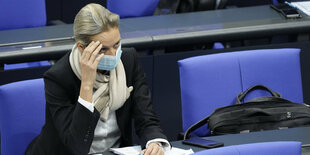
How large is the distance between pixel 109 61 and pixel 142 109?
0.28 meters

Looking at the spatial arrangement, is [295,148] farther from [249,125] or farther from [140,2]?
[140,2]

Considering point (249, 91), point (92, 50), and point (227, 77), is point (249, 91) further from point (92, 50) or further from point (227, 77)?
point (92, 50)

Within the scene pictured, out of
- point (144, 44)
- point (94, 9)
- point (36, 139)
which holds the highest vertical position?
point (94, 9)

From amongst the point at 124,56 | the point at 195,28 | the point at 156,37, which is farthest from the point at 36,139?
the point at 195,28

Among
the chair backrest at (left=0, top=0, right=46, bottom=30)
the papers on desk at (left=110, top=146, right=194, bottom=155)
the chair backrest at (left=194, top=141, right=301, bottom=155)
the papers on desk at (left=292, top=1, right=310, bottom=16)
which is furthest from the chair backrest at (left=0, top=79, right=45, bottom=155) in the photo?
the papers on desk at (left=292, top=1, right=310, bottom=16)

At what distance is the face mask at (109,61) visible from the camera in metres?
2.18

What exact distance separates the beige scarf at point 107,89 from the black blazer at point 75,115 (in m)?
0.05

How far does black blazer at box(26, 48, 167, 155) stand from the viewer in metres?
2.18

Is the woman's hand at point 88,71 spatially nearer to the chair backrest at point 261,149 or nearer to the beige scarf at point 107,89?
the beige scarf at point 107,89

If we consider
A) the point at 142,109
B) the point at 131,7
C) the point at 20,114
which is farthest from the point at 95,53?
the point at 131,7

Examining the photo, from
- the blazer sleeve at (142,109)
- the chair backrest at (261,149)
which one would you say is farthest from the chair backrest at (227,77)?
the chair backrest at (261,149)

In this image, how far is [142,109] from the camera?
7.75 feet

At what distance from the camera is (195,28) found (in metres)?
3.33

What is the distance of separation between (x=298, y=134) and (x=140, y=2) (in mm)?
1919
